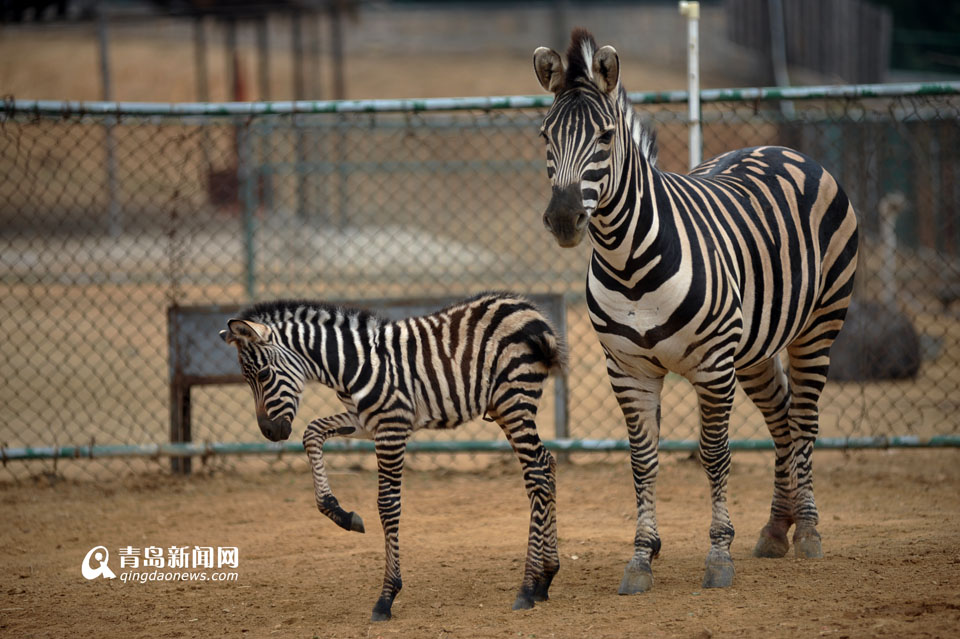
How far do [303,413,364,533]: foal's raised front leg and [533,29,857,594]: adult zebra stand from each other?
125cm

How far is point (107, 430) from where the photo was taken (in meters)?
8.06

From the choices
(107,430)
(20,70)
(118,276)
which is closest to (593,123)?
(107,430)

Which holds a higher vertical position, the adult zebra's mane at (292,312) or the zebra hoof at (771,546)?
the adult zebra's mane at (292,312)

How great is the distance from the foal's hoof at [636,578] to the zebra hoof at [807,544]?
36.6 inches

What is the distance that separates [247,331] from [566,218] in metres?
1.57

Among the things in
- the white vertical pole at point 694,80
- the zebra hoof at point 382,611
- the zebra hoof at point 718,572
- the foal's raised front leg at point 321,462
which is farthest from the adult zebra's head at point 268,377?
the white vertical pole at point 694,80

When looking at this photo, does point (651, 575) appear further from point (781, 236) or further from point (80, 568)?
point (80, 568)

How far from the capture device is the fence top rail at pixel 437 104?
615cm

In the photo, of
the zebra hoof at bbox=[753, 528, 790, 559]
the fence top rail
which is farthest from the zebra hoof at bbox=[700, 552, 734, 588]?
the fence top rail

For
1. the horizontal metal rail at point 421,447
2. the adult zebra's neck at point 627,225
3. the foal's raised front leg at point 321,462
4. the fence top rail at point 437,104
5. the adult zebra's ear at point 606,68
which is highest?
the fence top rail at point 437,104

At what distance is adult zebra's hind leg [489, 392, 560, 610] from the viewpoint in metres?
4.38

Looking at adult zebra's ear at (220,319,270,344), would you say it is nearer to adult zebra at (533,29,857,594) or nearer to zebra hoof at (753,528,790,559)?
adult zebra at (533,29,857,594)

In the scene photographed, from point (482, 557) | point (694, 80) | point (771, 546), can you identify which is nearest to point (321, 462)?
point (482, 557)

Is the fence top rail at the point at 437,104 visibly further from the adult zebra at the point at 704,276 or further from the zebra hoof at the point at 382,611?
the zebra hoof at the point at 382,611
